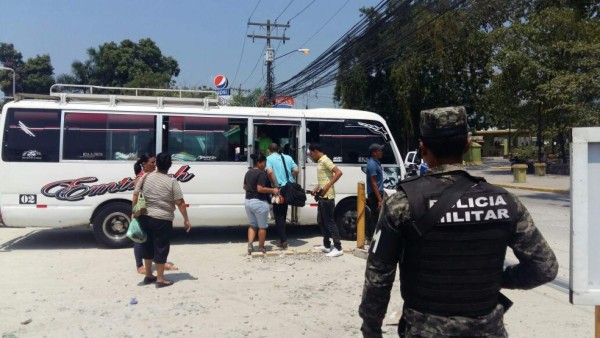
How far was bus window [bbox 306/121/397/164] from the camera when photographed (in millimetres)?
9336

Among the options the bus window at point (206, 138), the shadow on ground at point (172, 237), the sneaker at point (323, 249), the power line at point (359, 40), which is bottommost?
the shadow on ground at point (172, 237)

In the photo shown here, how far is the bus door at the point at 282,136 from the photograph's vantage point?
30.3 feet

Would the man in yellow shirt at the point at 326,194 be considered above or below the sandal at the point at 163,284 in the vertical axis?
above

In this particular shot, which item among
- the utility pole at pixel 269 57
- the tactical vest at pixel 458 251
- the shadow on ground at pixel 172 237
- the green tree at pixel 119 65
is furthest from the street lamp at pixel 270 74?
the tactical vest at pixel 458 251

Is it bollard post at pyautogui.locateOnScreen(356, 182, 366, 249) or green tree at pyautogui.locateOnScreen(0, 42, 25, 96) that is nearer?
bollard post at pyautogui.locateOnScreen(356, 182, 366, 249)

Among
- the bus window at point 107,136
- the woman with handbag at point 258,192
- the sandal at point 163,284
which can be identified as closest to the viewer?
the sandal at point 163,284

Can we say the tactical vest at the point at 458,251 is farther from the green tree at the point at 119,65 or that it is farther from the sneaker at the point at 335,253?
the green tree at the point at 119,65

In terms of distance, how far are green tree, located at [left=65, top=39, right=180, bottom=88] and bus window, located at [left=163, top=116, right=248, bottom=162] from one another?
3444 centimetres

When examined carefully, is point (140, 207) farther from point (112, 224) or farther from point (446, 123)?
point (446, 123)

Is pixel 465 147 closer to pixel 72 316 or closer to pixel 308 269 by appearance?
pixel 72 316

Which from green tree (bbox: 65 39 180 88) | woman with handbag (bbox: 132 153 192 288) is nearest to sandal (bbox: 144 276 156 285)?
woman with handbag (bbox: 132 153 192 288)

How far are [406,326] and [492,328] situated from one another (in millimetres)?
354

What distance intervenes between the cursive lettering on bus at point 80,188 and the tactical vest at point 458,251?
23.9 feet

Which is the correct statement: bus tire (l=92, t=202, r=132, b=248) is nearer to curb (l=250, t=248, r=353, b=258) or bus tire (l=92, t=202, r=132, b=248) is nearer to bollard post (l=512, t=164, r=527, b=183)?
curb (l=250, t=248, r=353, b=258)
